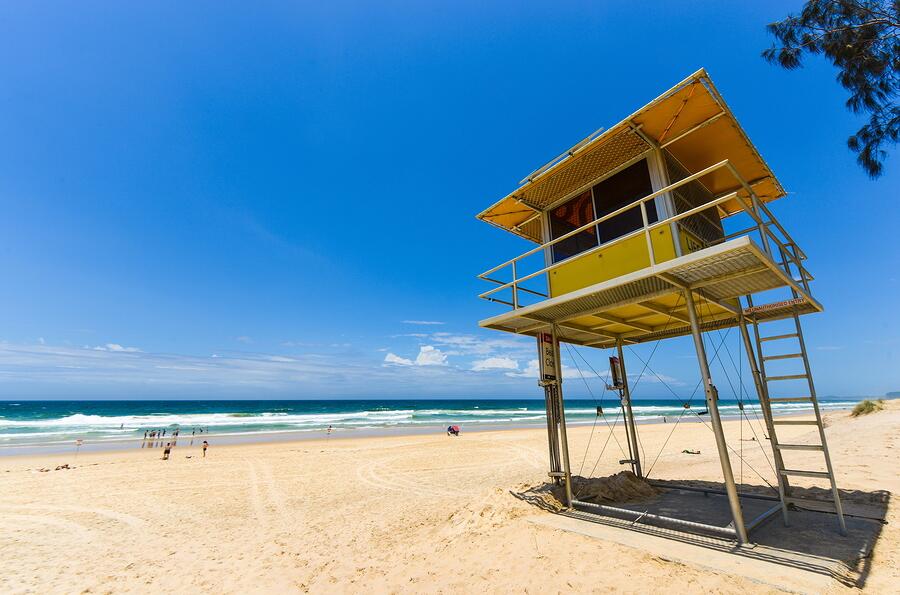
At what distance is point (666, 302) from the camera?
25.1 ft

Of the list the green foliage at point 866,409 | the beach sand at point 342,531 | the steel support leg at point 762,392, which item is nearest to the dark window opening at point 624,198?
the steel support leg at point 762,392

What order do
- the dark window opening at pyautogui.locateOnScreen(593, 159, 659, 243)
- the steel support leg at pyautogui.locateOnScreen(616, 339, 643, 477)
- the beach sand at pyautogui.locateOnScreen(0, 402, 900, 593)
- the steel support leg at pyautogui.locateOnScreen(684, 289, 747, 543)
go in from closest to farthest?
1. the beach sand at pyautogui.locateOnScreen(0, 402, 900, 593)
2. the steel support leg at pyautogui.locateOnScreen(684, 289, 747, 543)
3. the dark window opening at pyautogui.locateOnScreen(593, 159, 659, 243)
4. the steel support leg at pyautogui.locateOnScreen(616, 339, 643, 477)

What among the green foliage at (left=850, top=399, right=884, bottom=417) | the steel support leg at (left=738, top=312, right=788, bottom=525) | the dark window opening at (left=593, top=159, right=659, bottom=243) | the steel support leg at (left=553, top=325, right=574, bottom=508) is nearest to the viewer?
the steel support leg at (left=738, top=312, right=788, bottom=525)

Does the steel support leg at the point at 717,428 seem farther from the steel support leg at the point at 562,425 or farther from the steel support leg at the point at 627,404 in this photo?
the steel support leg at the point at 627,404

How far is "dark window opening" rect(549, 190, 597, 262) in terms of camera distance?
800 centimetres

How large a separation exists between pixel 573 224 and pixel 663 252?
8.90ft

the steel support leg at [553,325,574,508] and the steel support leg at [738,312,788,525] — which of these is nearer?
the steel support leg at [738,312,788,525]

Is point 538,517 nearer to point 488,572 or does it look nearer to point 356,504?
point 488,572

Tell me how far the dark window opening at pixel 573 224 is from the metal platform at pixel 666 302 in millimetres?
1401

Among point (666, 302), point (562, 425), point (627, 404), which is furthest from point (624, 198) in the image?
point (627, 404)

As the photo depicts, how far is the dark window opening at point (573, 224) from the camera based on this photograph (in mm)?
7996

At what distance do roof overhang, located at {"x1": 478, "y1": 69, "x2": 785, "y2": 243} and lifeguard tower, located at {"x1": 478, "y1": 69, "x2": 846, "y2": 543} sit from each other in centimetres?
2

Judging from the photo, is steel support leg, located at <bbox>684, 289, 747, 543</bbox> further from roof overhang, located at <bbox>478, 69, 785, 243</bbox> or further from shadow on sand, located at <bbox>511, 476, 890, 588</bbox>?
roof overhang, located at <bbox>478, 69, 785, 243</bbox>

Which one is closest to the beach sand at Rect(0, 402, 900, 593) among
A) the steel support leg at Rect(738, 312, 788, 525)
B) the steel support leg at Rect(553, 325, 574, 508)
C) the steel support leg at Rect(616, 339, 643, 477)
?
the steel support leg at Rect(553, 325, 574, 508)
